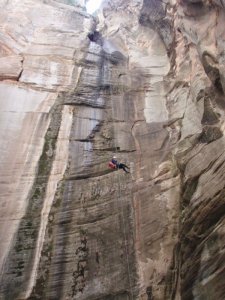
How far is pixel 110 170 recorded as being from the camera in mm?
12234

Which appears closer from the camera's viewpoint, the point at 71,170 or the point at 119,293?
the point at 119,293

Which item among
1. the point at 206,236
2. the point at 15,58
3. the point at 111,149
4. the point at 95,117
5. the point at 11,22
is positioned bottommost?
the point at 206,236

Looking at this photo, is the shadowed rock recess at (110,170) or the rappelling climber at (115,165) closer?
the shadowed rock recess at (110,170)

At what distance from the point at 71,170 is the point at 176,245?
3944 mm

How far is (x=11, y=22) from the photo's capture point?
19078 millimetres

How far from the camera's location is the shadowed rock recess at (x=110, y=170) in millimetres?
9383

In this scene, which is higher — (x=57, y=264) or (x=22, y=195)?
(x=22, y=195)

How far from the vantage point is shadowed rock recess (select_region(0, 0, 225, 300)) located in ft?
30.8

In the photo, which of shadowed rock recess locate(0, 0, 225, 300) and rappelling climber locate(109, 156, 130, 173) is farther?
rappelling climber locate(109, 156, 130, 173)

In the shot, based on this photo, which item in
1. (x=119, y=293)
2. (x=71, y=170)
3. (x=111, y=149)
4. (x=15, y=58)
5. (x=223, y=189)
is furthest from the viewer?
(x=15, y=58)

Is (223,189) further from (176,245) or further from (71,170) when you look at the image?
(71,170)

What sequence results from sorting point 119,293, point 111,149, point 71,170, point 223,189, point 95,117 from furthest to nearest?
point 95,117 < point 111,149 < point 71,170 < point 119,293 < point 223,189

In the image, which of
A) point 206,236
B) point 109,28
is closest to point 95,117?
point 206,236

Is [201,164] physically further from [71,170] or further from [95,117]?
[95,117]
